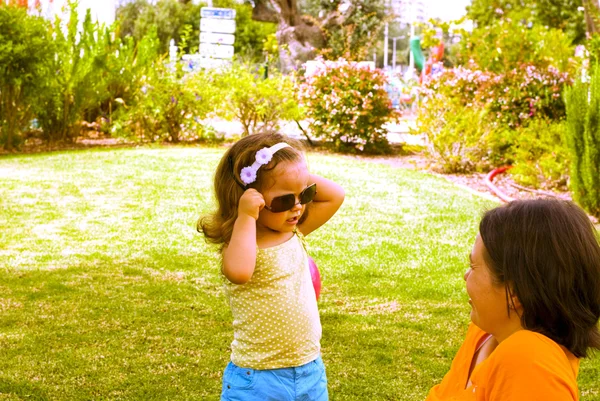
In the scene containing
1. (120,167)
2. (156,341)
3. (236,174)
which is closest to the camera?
(236,174)

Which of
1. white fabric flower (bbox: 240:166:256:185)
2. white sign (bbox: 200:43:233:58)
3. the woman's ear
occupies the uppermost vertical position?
white sign (bbox: 200:43:233:58)

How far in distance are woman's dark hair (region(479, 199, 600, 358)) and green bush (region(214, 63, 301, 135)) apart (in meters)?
12.8

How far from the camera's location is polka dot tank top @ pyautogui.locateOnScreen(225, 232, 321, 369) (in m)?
2.55

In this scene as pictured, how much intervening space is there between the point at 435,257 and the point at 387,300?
4.40ft

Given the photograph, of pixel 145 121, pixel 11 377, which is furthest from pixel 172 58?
pixel 11 377

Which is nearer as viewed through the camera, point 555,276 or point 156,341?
point 555,276

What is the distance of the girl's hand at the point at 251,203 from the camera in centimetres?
246

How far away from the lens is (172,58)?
15.4 metres

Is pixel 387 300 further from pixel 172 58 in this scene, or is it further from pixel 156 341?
pixel 172 58

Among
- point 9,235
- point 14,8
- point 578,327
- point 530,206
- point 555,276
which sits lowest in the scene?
point 9,235

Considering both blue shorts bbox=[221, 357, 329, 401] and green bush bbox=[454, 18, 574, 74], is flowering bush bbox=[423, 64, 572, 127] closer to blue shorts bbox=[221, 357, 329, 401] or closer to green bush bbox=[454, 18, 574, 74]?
green bush bbox=[454, 18, 574, 74]

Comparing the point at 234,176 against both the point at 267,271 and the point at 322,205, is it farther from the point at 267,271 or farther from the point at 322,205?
the point at 322,205

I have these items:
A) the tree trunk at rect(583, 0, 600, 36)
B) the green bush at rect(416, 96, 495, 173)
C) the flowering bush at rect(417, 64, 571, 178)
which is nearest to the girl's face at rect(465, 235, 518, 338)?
the flowering bush at rect(417, 64, 571, 178)

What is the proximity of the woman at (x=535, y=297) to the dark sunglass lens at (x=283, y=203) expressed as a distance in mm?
827
